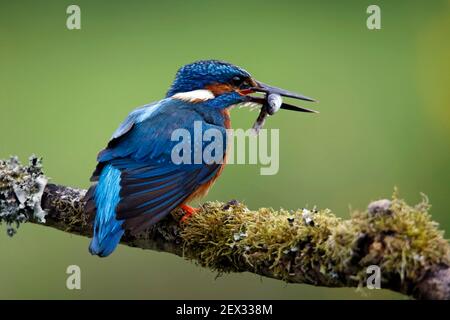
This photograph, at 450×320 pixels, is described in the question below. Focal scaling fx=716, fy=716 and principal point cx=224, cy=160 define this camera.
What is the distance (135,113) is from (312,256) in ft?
4.67

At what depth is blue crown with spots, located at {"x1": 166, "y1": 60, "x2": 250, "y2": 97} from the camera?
146 inches

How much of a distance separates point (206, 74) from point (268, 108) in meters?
0.37

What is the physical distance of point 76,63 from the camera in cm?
520

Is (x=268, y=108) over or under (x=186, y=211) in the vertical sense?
over

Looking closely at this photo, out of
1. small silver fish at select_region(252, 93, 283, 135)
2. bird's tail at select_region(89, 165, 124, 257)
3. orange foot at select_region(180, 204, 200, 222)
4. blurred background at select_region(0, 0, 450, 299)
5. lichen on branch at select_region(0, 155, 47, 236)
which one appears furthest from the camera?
blurred background at select_region(0, 0, 450, 299)

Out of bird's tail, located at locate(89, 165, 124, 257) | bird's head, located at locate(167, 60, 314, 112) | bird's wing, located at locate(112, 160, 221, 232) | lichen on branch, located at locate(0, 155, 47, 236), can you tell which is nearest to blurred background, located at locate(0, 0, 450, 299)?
bird's head, located at locate(167, 60, 314, 112)

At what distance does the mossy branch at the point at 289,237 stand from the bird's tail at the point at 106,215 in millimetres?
117

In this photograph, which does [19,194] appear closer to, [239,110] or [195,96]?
[195,96]

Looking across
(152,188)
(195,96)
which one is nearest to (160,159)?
(152,188)

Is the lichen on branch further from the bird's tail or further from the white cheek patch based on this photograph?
the white cheek patch

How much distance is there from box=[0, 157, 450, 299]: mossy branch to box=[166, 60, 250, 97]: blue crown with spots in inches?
34.2

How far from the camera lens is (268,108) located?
366 centimetres

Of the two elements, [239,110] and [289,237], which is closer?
[289,237]

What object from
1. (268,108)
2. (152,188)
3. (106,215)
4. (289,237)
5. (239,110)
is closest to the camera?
(289,237)
